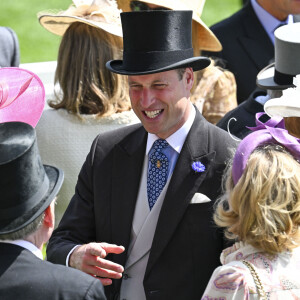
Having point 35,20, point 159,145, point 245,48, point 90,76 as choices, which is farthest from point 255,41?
point 35,20

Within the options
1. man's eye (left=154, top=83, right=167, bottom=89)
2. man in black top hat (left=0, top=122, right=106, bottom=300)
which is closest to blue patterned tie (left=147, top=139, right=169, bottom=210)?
man's eye (left=154, top=83, right=167, bottom=89)

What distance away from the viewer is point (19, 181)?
3.33m

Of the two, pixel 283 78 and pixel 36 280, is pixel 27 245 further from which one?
pixel 283 78

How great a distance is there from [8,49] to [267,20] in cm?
220

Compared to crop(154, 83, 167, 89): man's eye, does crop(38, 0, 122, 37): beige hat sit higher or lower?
lower

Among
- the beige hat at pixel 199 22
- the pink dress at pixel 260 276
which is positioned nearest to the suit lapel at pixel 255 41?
the beige hat at pixel 199 22

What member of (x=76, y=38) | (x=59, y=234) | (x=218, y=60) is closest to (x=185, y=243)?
(x=59, y=234)

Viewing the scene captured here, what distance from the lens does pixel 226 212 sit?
3.43m

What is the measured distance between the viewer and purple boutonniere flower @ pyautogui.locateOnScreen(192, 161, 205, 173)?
4.02 m

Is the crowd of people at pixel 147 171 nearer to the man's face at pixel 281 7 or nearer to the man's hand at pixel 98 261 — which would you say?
the man's hand at pixel 98 261

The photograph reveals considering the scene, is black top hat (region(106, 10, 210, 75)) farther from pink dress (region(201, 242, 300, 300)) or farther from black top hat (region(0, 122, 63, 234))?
pink dress (region(201, 242, 300, 300))

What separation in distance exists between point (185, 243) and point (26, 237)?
93cm

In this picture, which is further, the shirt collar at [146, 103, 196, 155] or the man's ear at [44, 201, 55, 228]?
the shirt collar at [146, 103, 196, 155]

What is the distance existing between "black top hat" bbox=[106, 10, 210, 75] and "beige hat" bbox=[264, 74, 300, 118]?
1.52ft
